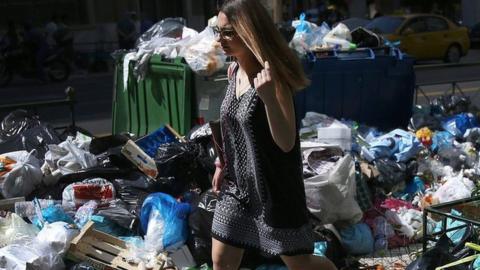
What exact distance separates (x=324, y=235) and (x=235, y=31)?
208 cm

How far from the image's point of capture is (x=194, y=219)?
438 centimetres

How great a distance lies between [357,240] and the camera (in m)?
4.62

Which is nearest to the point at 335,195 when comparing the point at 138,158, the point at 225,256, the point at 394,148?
the point at 394,148

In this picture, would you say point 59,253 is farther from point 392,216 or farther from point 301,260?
point 392,216

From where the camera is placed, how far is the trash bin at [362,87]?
6.40 m

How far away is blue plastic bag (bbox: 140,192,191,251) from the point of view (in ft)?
14.2

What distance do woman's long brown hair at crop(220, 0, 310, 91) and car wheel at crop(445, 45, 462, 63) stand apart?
1836 centimetres

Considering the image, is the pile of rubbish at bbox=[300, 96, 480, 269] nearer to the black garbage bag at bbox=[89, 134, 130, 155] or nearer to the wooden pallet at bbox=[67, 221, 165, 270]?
the wooden pallet at bbox=[67, 221, 165, 270]

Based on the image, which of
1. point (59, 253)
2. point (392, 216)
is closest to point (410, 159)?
point (392, 216)

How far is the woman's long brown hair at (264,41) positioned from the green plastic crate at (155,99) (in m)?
3.37

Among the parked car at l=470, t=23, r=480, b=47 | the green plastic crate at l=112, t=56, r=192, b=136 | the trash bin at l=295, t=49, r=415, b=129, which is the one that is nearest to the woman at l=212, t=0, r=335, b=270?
the green plastic crate at l=112, t=56, r=192, b=136

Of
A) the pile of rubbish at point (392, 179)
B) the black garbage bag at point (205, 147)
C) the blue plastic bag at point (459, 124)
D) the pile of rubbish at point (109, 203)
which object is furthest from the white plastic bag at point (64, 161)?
the blue plastic bag at point (459, 124)

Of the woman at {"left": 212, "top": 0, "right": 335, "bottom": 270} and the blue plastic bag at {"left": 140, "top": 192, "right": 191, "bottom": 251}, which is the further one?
the blue plastic bag at {"left": 140, "top": 192, "right": 191, "bottom": 251}

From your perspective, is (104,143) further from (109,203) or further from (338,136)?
(338,136)
